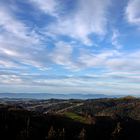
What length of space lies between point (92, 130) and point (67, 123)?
1439cm

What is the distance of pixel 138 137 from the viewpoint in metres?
191

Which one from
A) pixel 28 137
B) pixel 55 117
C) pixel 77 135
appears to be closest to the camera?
pixel 28 137

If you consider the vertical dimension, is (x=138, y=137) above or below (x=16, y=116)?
below

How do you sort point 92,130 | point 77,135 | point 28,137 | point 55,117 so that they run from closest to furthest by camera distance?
point 28,137, point 77,135, point 92,130, point 55,117

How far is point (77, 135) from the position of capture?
150750 millimetres

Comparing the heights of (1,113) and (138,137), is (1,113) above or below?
above

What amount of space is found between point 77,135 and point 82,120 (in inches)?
1598

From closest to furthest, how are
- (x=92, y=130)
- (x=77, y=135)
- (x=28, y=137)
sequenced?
(x=28, y=137) → (x=77, y=135) → (x=92, y=130)

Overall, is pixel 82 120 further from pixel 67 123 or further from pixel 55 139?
pixel 55 139

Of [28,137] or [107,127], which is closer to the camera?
[28,137]

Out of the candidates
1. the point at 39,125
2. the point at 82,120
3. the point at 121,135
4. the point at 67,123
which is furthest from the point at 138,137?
the point at 39,125

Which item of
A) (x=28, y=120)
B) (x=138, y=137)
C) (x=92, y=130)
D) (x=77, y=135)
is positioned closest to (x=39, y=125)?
(x=28, y=120)

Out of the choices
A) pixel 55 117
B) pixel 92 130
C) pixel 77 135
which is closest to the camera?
pixel 77 135

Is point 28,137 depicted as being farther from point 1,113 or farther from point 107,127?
point 107,127
